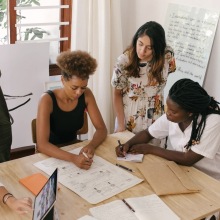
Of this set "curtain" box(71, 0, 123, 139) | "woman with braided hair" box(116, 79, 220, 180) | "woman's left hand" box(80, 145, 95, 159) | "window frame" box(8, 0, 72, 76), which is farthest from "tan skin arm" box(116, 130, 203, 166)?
"window frame" box(8, 0, 72, 76)

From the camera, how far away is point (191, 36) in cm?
286

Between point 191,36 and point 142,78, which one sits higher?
point 191,36

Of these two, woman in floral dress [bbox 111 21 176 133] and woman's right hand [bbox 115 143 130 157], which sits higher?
woman in floral dress [bbox 111 21 176 133]

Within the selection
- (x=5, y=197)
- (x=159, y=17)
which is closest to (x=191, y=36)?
(x=159, y=17)

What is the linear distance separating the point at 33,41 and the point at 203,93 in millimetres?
1726

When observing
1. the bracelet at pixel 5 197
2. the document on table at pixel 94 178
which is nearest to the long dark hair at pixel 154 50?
the document on table at pixel 94 178

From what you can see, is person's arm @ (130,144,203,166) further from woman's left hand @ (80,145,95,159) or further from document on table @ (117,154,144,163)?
woman's left hand @ (80,145,95,159)

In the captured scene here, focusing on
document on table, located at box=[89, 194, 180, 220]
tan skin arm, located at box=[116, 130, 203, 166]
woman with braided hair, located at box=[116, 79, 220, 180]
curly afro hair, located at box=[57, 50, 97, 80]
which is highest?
curly afro hair, located at box=[57, 50, 97, 80]

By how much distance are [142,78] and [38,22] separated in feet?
4.07

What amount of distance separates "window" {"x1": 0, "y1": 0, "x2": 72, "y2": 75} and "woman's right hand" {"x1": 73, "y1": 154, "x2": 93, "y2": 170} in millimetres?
1591

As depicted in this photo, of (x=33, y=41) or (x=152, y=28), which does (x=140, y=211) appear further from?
(x=33, y=41)

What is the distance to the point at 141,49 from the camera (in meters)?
2.34

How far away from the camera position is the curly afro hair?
6.90 feet

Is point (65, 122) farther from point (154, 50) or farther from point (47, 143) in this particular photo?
point (154, 50)
